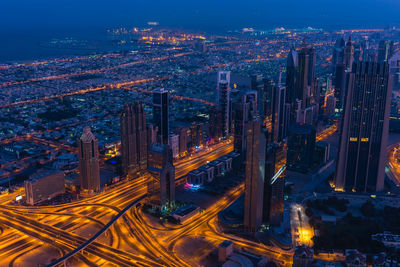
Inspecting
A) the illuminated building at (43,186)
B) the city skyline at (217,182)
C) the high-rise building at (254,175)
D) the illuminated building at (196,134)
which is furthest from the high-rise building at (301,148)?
the illuminated building at (43,186)

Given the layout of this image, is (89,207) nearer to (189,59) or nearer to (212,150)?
(212,150)

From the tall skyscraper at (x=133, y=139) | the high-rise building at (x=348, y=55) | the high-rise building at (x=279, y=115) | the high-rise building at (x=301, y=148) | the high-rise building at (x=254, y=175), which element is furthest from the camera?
the high-rise building at (x=348, y=55)

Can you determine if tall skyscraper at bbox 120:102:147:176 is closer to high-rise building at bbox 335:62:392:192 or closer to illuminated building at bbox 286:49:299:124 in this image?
high-rise building at bbox 335:62:392:192

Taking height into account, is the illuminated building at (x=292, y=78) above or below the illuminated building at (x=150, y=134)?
above

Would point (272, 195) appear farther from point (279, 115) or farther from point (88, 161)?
point (279, 115)

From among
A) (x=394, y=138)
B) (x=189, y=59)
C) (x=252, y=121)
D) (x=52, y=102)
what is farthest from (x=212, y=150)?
(x=189, y=59)

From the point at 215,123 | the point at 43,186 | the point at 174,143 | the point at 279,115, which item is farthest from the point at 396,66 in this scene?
the point at 43,186

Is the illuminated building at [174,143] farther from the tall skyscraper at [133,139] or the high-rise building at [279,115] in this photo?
the high-rise building at [279,115]
